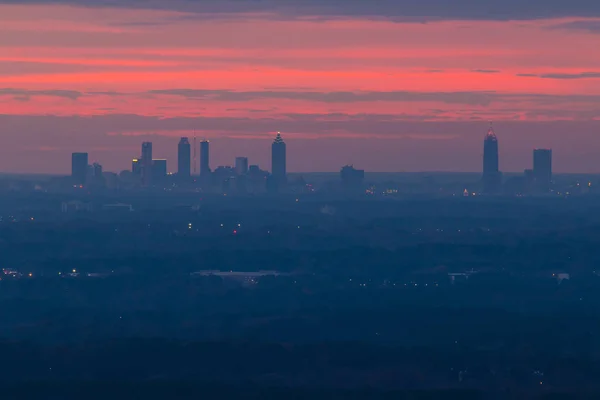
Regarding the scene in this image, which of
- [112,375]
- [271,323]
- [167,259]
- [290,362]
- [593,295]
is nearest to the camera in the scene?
[112,375]

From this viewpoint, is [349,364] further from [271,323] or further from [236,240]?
[236,240]

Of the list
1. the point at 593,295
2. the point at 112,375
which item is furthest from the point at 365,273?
the point at 112,375

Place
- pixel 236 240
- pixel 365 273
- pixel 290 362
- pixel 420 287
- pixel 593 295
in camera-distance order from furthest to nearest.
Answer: pixel 236 240 → pixel 365 273 → pixel 420 287 → pixel 593 295 → pixel 290 362

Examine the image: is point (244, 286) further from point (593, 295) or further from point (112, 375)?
point (112, 375)

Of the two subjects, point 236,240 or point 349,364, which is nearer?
point 349,364

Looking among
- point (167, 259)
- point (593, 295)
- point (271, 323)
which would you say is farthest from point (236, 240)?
point (271, 323)

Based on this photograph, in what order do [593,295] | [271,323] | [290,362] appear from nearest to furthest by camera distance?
[290,362], [271,323], [593,295]

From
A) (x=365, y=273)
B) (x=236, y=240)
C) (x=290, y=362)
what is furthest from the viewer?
(x=236, y=240)

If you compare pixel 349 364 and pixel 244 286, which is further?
pixel 244 286
